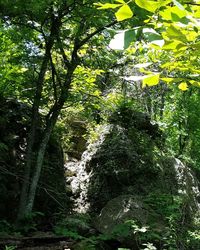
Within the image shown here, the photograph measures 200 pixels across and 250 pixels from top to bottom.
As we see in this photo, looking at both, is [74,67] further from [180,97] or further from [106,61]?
[180,97]

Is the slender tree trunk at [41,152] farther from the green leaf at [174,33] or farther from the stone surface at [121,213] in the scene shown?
the green leaf at [174,33]

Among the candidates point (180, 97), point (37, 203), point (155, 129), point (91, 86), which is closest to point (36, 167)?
point (37, 203)

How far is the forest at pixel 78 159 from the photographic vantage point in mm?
7320

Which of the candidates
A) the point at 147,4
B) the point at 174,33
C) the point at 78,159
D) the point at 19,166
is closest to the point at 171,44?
the point at 174,33

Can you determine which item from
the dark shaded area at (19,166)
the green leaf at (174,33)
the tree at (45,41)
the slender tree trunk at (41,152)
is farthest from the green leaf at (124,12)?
the dark shaded area at (19,166)

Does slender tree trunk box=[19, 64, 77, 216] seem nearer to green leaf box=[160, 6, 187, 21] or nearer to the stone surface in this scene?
the stone surface

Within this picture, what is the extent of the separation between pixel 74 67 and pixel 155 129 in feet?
15.4

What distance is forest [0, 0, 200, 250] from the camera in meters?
7.32

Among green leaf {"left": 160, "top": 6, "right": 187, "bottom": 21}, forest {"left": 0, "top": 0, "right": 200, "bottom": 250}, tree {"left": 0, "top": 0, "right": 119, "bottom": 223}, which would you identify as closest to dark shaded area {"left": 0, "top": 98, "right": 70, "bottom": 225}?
forest {"left": 0, "top": 0, "right": 200, "bottom": 250}

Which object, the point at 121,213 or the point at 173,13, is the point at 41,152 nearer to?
the point at 121,213

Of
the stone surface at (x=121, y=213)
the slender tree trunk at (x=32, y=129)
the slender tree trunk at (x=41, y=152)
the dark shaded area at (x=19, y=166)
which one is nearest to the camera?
the stone surface at (x=121, y=213)

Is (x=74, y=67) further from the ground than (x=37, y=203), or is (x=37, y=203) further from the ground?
(x=74, y=67)

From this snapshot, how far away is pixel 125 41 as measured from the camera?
3.47 feet

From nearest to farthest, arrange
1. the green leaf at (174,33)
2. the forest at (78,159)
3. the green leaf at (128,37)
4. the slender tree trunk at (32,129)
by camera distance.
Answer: the green leaf at (128,37) < the green leaf at (174,33) < the forest at (78,159) < the slender tree trunk at (32,129)
